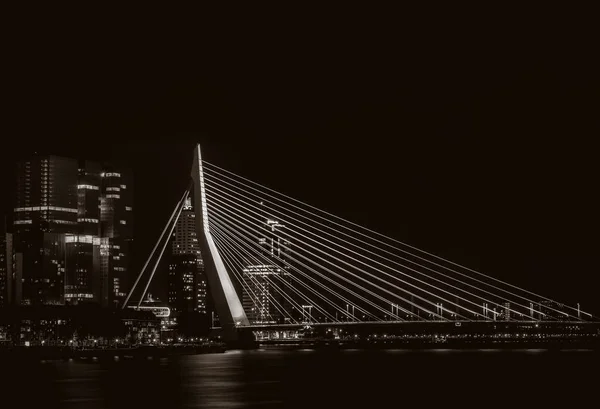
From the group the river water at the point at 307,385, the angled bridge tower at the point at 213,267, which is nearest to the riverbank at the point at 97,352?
the angled bridge tower at the point at 213,267

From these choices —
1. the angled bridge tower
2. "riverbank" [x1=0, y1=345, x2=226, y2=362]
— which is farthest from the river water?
"riverbank" [x1=0, y1=345, x2=226, y2=362]

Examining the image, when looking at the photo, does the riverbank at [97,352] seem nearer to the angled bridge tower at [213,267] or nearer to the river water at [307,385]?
the angled bridge tower at [213,267]

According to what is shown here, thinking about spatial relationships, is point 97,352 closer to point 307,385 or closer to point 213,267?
point 213,267

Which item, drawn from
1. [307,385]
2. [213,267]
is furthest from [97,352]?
[307,385]

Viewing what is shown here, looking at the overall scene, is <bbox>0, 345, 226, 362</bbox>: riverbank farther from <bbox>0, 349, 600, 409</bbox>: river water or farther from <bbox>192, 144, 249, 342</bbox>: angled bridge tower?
<bbox>0, 349, 600, 409</bbox>: river water

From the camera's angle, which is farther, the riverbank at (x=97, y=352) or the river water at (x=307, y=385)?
the riverbank at (x=97, y=352)

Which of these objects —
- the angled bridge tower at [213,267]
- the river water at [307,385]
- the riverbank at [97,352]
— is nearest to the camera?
the river water at [307,385]
